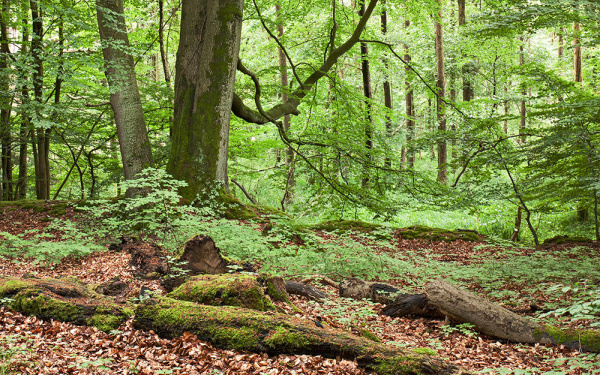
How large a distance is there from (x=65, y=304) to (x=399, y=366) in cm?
265

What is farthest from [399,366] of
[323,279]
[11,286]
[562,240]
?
[562,240]

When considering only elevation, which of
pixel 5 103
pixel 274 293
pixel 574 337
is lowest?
pixel 574 337

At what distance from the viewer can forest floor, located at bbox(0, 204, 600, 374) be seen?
2.47 meters

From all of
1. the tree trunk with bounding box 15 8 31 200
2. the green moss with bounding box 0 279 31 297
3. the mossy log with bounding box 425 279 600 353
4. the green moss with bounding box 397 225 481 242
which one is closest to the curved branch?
the green moss with bounding box 397 225 481 242

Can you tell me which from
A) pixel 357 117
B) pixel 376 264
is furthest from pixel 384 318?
pixel 357 117

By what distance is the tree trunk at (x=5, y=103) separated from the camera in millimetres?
7618

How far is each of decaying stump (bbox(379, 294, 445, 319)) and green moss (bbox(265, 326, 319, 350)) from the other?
6.58 feet

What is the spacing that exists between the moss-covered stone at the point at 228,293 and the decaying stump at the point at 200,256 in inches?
29.1

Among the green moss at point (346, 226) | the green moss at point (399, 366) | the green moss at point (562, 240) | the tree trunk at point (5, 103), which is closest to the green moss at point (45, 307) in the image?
the green moss at point (399, 366)

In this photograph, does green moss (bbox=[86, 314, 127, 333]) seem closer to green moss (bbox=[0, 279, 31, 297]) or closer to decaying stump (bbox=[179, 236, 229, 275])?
green moss (bbox=[0, 279, 31, 297])

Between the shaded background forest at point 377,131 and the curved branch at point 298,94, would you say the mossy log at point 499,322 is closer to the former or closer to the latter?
the shaded background forest at point 377,131

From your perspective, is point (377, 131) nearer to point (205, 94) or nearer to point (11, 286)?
point (205, 94)

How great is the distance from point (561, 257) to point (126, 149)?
8.21m

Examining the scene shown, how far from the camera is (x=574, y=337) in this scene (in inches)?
133
